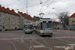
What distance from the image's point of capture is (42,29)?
18.1m

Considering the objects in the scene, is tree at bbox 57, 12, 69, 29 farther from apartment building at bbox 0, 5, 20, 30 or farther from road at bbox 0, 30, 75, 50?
road at bbox 0, 30, 75, 50

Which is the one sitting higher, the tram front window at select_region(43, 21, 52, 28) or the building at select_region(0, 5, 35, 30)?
the building at select_region(0, 5, 35, 30)

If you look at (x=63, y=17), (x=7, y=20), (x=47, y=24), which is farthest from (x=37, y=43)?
(x=63, y=17)

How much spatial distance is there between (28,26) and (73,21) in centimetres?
5323

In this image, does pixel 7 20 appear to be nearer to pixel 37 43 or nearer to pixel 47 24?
pixel 47 24

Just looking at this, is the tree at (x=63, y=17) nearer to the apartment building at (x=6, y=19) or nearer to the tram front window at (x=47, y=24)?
the apartment building at (x=6, y=19)

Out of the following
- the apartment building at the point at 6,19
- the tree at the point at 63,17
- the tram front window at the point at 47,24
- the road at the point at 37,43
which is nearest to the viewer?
the road at the point at 37,43

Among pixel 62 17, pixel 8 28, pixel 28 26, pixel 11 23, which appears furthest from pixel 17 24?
pixel 28 26

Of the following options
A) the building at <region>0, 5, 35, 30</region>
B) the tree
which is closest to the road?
the building at <region>0, 5, 35, 30</region>

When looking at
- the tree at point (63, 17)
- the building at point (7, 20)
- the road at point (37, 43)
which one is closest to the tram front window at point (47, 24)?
the road at point (37, 43)

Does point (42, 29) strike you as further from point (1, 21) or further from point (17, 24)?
point (17, 24)

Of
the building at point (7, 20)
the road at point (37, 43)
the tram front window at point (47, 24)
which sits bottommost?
the road at point (37, 43)

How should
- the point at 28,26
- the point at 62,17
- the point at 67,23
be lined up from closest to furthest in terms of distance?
the point at 28,26, the point at 62,17, the point at 67,23

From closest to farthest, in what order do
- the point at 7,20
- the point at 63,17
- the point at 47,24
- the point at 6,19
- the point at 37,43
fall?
the point at 37,43, the point at 47,24, the point at 6,19, the point at 7,20, the point at 63,17
